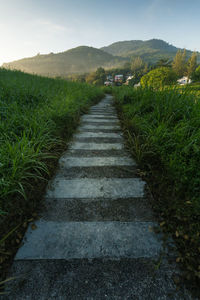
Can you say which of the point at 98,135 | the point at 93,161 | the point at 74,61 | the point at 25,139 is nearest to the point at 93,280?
the point at 93,161

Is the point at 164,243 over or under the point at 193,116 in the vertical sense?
under

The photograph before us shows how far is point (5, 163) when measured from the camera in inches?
51.9

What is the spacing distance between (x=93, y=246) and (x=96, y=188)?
0.56 meters

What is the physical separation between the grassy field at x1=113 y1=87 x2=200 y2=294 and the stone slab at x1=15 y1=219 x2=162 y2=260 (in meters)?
0.19

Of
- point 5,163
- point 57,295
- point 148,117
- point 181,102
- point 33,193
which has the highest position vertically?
point 181,102

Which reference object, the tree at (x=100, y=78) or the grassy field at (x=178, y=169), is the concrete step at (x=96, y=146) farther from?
the tree at (x=100, y=78)

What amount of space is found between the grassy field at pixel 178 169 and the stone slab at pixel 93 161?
0.18 meters

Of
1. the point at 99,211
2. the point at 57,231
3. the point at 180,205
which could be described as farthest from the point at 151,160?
the point at 57,231

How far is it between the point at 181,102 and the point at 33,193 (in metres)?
2.45

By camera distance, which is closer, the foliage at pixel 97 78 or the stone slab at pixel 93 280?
the stone slab at pixel 93 280

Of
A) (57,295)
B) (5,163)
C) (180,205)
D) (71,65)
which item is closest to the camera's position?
(57,295)

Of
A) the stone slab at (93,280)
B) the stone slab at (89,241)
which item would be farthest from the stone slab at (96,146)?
the stone slab at (93,280)

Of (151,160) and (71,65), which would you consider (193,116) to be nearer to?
(151,160)

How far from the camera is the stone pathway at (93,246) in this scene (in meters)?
0.78
